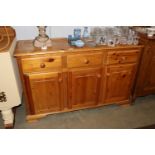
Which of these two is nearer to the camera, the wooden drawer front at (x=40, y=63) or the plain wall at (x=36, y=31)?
the wooden drawer front at (x=40, y=63)

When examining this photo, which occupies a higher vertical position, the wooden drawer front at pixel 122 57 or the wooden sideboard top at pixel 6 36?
the wooden sideboard top at pixel 6 36

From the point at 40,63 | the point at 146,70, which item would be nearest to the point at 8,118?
the point at 40,63

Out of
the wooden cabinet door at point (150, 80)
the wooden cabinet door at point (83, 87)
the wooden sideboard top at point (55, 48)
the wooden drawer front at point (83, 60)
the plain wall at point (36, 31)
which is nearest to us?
the wooden sideboard top at point (55, 48)

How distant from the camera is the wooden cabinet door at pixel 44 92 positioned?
1.62m

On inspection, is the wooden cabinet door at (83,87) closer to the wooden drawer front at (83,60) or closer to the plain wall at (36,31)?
the wooden drawer front at (83,60)

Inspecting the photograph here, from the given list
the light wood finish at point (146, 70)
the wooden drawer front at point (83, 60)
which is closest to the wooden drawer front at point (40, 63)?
the wooden drawer front at point (83, 60)

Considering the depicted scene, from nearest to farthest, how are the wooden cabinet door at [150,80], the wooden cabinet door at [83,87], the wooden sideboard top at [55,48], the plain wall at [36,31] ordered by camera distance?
the wooden sideboard top at [55,48]
the wooden cabinet door at [83,87]
the plain wall at [36,31]
the wooden cabinet door at [150,80]

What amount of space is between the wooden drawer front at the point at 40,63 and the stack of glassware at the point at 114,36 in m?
0.47

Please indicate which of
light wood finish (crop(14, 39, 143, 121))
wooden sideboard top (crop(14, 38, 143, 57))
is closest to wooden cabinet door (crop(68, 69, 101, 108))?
light wood finish (crop(14, 39, 143, 121))

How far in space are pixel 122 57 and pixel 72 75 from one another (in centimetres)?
56

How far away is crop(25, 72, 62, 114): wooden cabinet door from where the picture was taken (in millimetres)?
1618

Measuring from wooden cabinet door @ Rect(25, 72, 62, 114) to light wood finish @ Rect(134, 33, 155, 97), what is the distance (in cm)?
96

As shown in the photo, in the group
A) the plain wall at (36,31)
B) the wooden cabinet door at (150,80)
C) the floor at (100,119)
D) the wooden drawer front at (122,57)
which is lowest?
the floor at (100,119)

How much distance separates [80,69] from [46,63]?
35 cm
